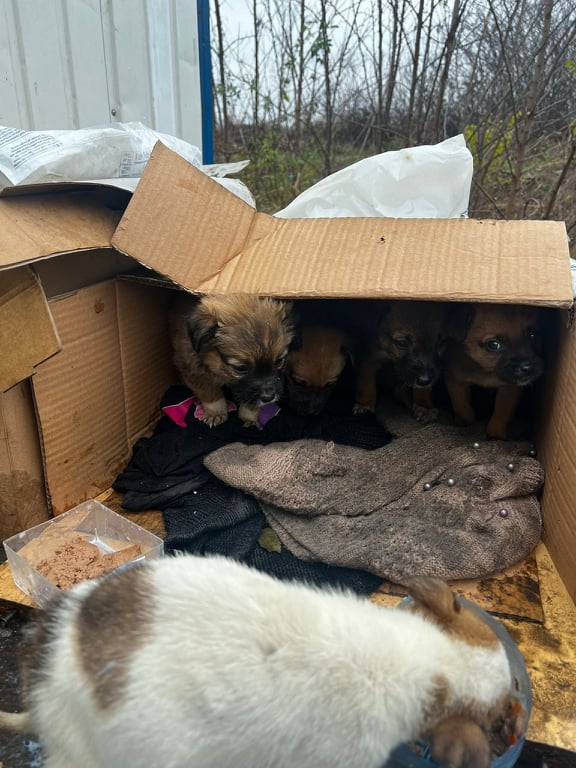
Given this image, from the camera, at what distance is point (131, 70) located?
379 cm

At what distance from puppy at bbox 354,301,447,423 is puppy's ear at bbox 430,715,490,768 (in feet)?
6.44

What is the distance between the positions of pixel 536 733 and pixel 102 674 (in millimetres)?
1141

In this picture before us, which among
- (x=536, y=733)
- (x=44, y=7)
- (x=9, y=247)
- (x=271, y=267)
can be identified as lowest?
(x=536, y=733)

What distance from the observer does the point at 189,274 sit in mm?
2473

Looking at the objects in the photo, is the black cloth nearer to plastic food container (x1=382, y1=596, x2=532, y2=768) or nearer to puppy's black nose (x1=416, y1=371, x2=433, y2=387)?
puppy's black nose (x1=416, y1=371, x2=433, y2=387)

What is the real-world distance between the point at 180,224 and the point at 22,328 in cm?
83

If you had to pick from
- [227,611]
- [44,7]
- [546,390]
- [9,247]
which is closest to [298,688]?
[227,611]

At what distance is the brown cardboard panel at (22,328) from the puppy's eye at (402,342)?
1.75 metres

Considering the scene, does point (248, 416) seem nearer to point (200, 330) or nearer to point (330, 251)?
point (200, 330)

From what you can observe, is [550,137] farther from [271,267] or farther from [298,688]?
[298,688]

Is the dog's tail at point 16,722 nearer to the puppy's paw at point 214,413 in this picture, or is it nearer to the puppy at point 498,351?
the puppy's paw at point 214,413

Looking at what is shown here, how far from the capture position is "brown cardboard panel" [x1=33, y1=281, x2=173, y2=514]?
2.39 m

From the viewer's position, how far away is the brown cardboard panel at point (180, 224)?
2373 millimetres

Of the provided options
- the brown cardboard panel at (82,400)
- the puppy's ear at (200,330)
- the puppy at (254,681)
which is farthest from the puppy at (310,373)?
the puppy at (254,681)
